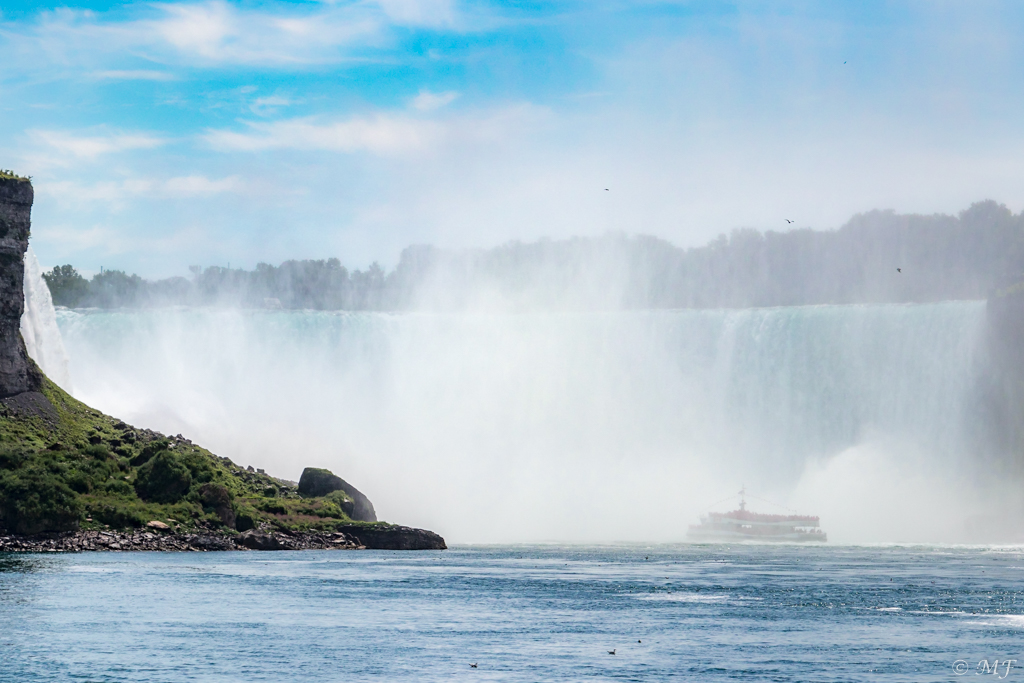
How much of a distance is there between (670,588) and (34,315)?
303 feet

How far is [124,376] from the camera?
517 ft

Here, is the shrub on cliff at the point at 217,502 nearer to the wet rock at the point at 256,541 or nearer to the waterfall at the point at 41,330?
the wet rock at the point at 256,541

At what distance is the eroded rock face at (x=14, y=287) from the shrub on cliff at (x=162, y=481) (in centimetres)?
1635

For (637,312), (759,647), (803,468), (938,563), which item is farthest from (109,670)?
(637,312)

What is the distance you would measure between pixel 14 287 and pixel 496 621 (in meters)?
81.2

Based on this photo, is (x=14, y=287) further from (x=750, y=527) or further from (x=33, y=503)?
(x=750, y=527)

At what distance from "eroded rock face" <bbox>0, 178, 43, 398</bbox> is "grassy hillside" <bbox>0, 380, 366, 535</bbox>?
187 cm

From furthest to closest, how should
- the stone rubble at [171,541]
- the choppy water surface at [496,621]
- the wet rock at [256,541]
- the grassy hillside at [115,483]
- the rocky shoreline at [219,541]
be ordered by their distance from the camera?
1. the wet rock at [256,541]
2. the grassy hillside at [115,483]
3. the rocky shoreline at [219,541]
4. the stone rubble at [171,541]
5. the choppy water surface at [496,621]

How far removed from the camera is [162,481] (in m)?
102

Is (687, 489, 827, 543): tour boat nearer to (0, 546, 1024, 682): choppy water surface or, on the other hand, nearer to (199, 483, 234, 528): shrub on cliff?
(0, 546, 1024, 682): choppy water surface

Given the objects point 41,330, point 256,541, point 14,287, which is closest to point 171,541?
point 256,541

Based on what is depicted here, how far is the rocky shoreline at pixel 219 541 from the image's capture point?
287 feet

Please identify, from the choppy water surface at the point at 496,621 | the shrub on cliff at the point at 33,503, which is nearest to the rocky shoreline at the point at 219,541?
the shrub on cliff at the point at 33,503

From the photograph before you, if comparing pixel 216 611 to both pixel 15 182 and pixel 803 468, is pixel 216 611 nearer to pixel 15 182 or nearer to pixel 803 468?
pixel 15 182
